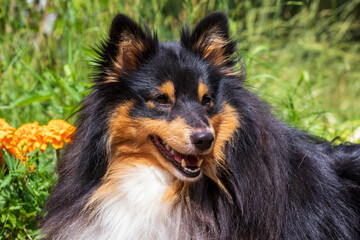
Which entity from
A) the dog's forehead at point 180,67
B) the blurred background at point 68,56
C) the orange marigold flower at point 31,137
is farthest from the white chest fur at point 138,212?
the blurred background at point 68,56

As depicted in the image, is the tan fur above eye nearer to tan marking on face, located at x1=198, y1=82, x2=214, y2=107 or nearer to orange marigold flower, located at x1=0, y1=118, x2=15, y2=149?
tan marking on face, located at x1=198, y1=82, x2=214, y2=107

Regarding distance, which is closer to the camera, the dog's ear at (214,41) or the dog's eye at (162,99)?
the dog's eye at (162,99)

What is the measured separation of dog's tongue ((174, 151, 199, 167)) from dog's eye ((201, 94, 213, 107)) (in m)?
0.33

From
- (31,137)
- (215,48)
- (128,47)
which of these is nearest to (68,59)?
(31,137)

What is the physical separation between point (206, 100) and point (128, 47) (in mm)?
580

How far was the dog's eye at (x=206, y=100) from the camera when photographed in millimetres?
2965

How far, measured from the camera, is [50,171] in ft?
12.0

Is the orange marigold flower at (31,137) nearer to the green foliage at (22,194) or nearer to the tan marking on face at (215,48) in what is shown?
the green foliage at (22,194)

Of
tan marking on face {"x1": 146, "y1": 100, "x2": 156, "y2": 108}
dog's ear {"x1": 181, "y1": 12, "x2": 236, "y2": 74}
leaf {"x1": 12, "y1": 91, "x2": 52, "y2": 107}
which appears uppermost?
dog's ear {"x1": 181, "y1": 12, "x2": 236, "y2": 74}

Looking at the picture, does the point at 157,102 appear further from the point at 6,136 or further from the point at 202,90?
the point at 6,136

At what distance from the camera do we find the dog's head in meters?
2.85

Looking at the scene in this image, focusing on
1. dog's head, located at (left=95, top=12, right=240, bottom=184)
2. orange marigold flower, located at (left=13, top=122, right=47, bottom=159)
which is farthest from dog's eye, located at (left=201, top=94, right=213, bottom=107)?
orange marigold flower, located at (left=13, top=122, right=47, bottom=159)

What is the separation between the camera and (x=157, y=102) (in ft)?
9.46

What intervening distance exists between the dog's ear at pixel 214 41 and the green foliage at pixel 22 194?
4.45 feet
